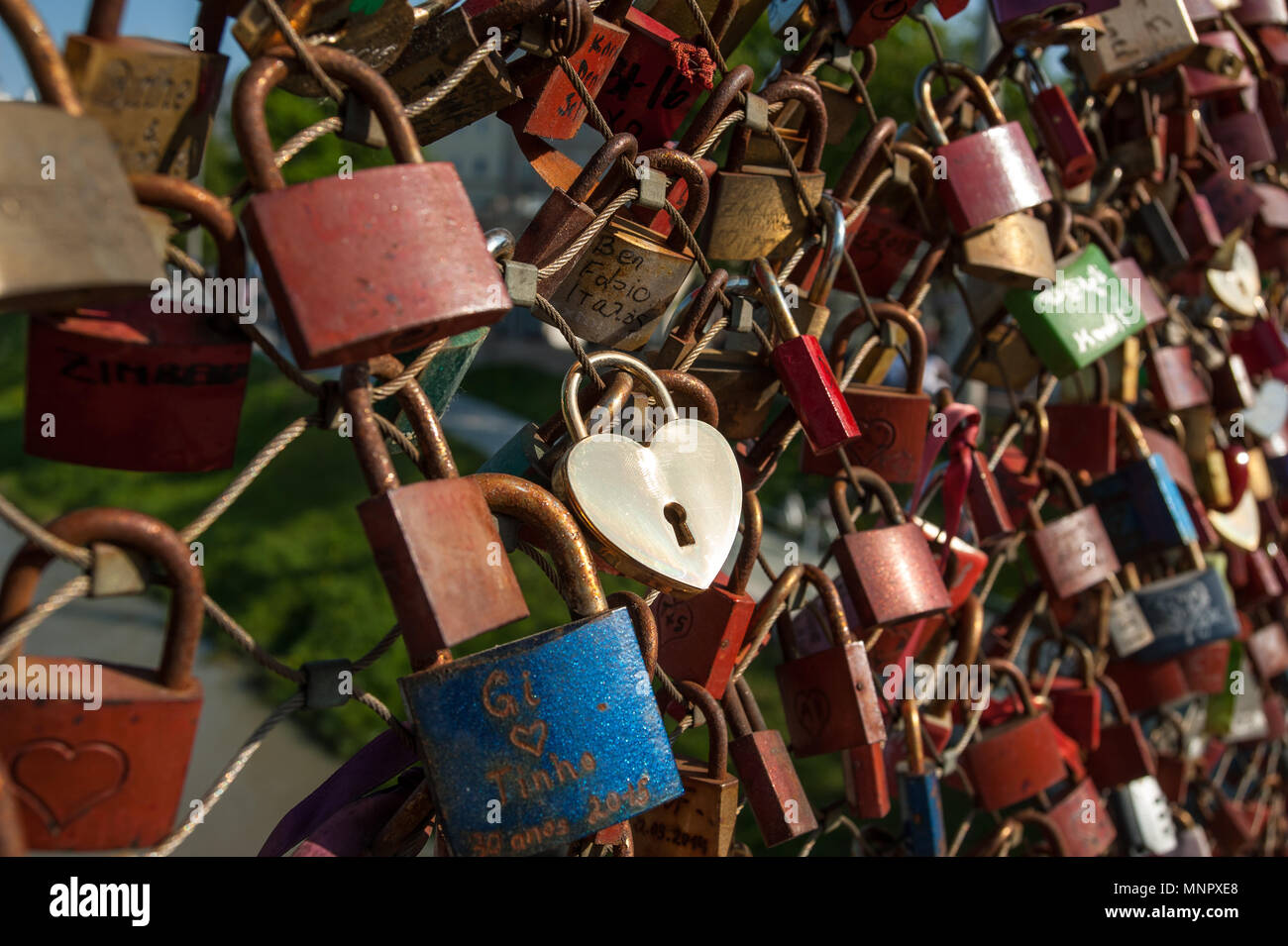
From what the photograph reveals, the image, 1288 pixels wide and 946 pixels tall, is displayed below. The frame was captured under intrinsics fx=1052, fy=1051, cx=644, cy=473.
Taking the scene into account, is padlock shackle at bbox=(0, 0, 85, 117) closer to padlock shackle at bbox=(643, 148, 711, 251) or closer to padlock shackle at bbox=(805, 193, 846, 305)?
padlock shackle at bbox=(643, 148, 711, 251)

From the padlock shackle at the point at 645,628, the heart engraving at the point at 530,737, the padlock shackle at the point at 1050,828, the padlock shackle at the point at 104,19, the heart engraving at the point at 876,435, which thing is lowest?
the padlock shackle at the point at 1050,828

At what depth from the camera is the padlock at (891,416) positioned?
1121mm

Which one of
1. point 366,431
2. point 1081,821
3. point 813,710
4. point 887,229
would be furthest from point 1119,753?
point 366,431

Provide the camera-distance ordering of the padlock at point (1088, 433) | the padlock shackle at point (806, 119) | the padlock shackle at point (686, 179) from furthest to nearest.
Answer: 1. the padlock at point (1088, 433)
2. the padlock shackle at point (806, 119)
3. the padlock shackle at point (686, 179)

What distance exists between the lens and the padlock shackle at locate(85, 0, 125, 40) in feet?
1.90

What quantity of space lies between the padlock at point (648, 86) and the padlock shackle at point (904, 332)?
31cm

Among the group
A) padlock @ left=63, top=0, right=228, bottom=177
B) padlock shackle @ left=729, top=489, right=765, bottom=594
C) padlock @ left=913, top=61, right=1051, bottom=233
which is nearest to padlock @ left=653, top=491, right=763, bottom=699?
padlock shackle @ left=729, top=489, right=765, bottom=594

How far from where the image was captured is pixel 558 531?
0.73m

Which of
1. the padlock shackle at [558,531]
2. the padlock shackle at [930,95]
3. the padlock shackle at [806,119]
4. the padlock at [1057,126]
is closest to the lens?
the padlock shackle at [558,531]

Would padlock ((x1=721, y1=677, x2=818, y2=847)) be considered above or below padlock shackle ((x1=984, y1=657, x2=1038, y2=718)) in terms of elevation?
above

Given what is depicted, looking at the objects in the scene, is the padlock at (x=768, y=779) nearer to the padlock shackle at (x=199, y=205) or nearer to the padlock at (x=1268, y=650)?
the padlock shackle at (x=199, y=205)

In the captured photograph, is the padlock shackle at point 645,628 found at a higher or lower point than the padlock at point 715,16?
lower

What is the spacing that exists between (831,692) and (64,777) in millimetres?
655

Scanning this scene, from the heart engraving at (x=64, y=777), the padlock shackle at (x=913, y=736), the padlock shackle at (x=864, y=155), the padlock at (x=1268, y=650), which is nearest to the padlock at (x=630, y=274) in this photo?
the padlock shackle at (x=864, y=155)
